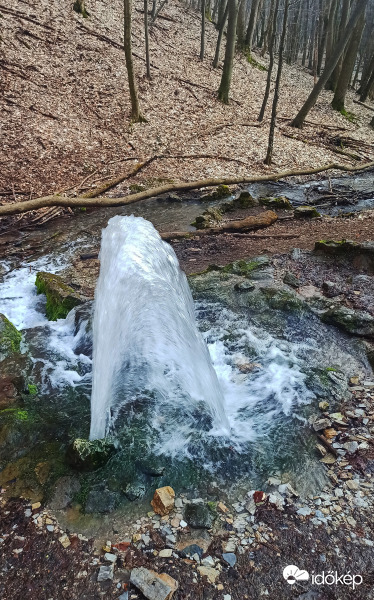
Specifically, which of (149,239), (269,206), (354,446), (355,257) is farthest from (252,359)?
(269,206)

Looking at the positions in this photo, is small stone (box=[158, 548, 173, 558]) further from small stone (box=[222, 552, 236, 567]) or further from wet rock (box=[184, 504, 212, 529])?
small stone (box=[222, 552, 236, 567])

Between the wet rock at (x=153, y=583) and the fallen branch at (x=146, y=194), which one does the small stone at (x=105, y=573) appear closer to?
the wet rock at (x=153, y=583)

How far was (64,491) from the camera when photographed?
139 inches

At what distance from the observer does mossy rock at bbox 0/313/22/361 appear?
5.50 metres

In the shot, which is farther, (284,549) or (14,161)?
(14,161)

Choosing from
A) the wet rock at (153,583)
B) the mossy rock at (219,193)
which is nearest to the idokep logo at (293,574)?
the wet rock at (153,583)

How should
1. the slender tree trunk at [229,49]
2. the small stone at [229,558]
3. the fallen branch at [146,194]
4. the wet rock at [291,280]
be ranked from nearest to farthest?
1. the small stone at [229,558]
2. the fallen branch at [146,194]
3. the wet rock at [291,280]
4. the slender tree trunk at [229,49]

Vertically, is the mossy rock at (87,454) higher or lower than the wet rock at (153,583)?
lower

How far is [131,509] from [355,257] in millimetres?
6344

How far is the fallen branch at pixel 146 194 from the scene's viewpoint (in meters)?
4.94

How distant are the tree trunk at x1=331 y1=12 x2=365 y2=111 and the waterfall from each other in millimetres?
22342

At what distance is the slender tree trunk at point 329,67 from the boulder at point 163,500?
1880cm

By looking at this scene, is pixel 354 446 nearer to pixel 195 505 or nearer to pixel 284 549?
pixel 284 549

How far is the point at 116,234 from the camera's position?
7.30 m
